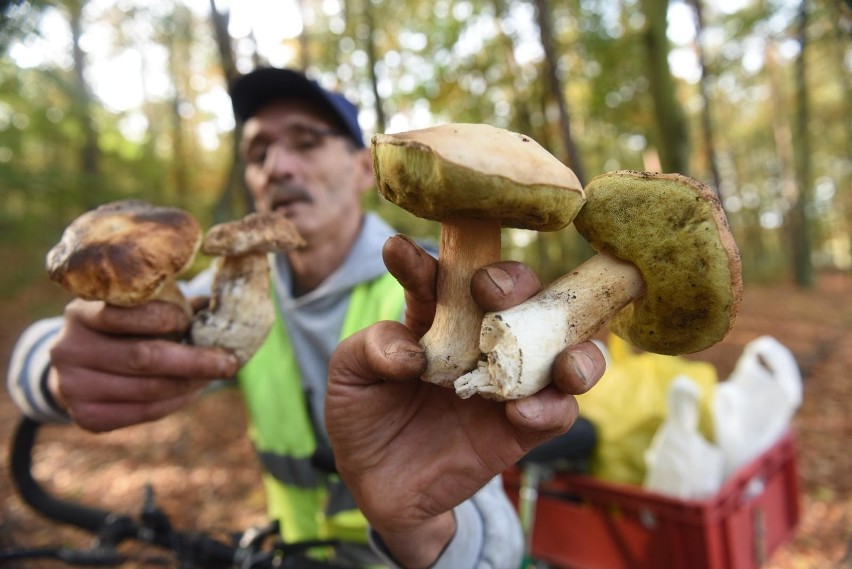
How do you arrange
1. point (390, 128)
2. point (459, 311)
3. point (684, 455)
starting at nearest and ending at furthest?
point (459, 311), point (684, 455), point (390, 128)

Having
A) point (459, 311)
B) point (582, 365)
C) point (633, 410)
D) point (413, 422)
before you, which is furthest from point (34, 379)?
point (633, 410)

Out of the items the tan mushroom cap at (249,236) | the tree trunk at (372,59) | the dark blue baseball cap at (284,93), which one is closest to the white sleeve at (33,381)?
the tan mushroom cap at (249,236)

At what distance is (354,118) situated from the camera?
256cm

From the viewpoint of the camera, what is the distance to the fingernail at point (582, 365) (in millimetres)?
952

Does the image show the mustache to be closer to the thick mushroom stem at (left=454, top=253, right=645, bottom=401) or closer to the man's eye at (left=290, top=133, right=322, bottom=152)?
the man's eye at (left=290, top=133, right=322, bottom=152)

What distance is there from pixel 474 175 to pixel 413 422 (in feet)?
2.21

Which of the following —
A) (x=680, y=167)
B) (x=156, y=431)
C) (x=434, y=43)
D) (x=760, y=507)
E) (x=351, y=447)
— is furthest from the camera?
(x=434, y=43)

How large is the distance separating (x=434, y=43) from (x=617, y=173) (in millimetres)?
10061

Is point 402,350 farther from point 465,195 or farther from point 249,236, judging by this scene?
point 249,236

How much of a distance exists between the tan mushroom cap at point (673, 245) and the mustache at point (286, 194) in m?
1.49

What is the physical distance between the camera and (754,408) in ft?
6.80

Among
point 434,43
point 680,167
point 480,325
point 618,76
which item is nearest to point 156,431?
point 480,325

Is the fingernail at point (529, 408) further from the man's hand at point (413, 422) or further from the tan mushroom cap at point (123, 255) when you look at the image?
the tan mushroom cap at point (123, 255)

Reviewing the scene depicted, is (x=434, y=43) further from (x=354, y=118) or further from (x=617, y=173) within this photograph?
(x=617, y=173)
